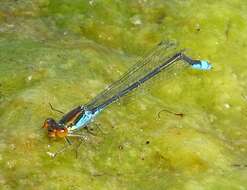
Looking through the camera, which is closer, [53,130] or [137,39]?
[53,130]

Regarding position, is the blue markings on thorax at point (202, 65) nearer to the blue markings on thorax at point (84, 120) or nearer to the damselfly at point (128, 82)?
the damselfly at point (128, 82)

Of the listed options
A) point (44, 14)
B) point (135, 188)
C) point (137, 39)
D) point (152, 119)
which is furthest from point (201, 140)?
point (44, 14)

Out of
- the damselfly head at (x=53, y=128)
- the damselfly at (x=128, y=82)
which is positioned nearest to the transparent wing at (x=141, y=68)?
the damselfly at (x=128, y=82)

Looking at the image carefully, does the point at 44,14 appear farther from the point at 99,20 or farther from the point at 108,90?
the point at 108,90

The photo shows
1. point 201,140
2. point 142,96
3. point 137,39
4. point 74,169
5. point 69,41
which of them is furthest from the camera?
point 137,39

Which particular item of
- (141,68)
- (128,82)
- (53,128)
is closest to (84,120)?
(53,128)

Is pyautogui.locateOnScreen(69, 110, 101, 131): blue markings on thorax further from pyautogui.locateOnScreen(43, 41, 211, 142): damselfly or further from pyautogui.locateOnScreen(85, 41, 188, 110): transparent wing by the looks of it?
pyautogui.locateOnScreen(85, 41, 188, 110): transparent wing

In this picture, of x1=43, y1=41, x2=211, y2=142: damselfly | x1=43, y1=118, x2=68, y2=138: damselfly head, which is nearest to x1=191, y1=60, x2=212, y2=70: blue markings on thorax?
x1=43, y1=41, x2=211, y2=142: damselfly
